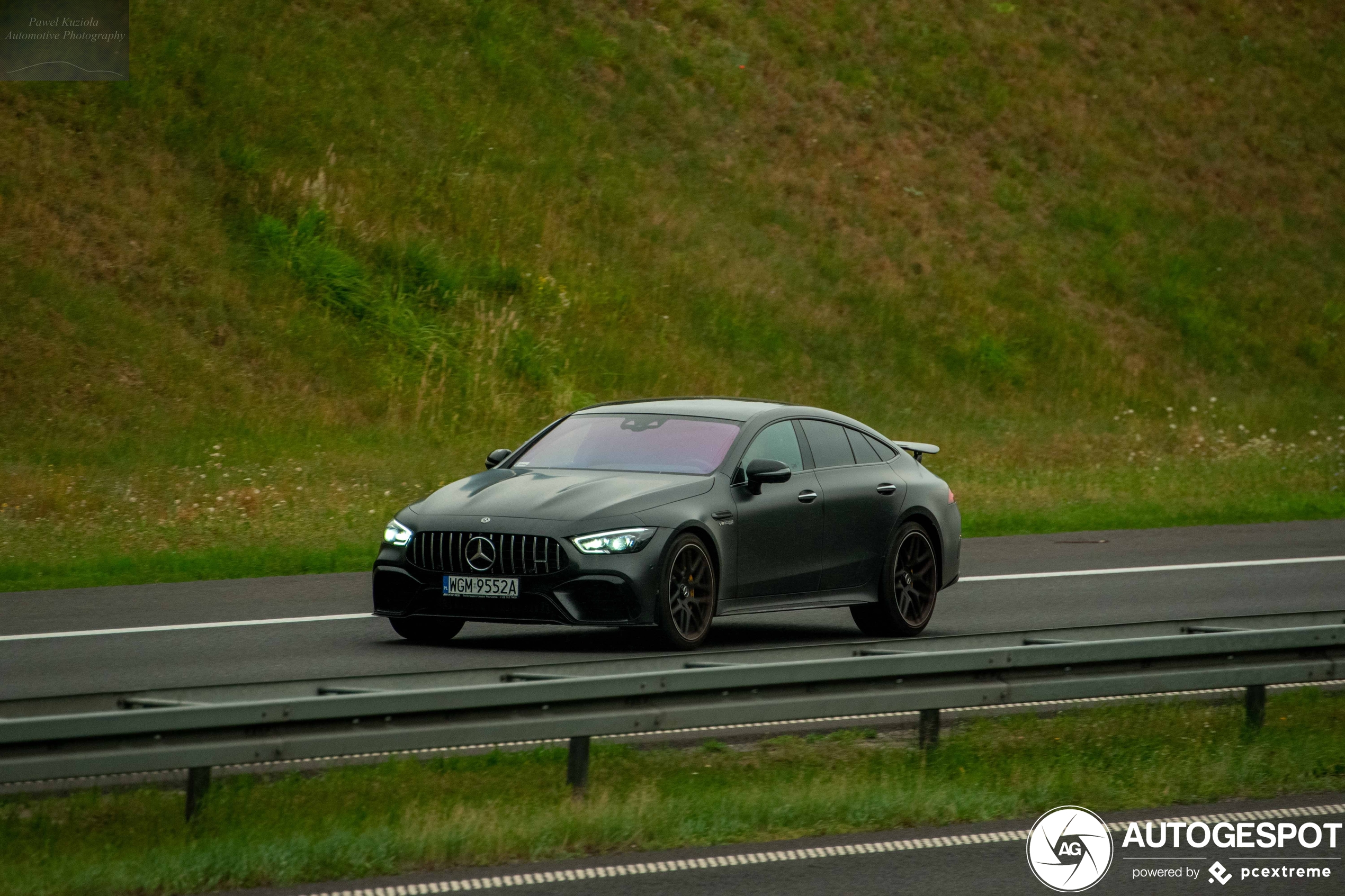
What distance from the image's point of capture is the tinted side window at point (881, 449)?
524 inches

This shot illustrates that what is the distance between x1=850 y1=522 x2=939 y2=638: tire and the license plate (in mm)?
2771

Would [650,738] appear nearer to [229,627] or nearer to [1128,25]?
[229,627]

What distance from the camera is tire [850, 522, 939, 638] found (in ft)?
41.8

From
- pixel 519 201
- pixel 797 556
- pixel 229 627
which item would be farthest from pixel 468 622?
pixel 519 201

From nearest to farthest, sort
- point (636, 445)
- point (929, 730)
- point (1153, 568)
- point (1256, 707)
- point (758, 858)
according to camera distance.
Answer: point (758, 858), point (929, 730), point (1256, 707), point (636, 445), point (1153, 568)

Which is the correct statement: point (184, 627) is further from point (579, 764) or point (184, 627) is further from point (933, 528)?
point (579, 764)

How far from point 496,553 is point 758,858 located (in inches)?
181

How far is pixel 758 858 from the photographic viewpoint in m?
6.85

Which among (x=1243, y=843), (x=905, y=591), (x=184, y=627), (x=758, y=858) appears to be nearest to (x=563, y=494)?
(x=905, y=591)

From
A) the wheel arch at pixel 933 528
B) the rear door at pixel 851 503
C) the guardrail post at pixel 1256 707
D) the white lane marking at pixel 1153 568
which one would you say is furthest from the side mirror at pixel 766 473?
the white lane marking at pixel 1153 568

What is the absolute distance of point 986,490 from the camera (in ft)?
79.5

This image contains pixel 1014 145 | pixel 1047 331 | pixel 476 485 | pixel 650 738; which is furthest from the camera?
pixel 1014 145

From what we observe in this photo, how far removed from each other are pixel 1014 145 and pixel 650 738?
1355 inches

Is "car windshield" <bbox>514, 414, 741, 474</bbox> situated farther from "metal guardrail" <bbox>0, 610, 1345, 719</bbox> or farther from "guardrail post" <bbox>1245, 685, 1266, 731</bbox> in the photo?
"guardrail post" <bbox>1245, 685, 1266, 731</bbox>
